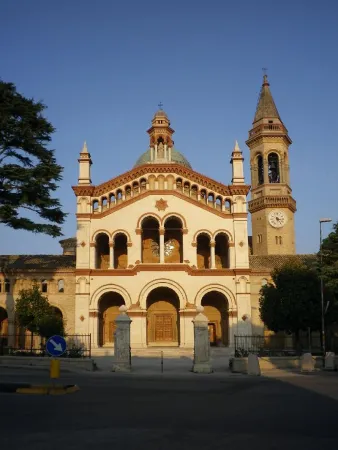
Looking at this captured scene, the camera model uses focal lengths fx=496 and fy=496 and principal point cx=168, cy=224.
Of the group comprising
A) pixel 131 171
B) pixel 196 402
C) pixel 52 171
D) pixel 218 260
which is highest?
pixel 131 171

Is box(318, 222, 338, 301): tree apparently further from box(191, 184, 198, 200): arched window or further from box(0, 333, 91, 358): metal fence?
box(0, 333, 91, 358): metal fence

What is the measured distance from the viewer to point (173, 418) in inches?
443

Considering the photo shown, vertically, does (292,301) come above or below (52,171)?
below

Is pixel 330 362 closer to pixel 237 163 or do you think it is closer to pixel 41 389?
pixel 41 389

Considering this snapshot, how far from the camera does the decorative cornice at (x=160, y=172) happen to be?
43312 millimetres

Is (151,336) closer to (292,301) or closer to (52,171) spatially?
(292,301)

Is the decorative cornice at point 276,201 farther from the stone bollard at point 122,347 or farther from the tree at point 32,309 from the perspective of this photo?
the stone bollard at point 122,347

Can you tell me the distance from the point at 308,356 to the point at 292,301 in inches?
403

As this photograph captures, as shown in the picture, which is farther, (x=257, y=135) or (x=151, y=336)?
(x=257, y=135)

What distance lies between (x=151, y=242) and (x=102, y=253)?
4.63 metres

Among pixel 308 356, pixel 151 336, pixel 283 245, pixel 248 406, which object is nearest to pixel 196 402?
pixel 248 406

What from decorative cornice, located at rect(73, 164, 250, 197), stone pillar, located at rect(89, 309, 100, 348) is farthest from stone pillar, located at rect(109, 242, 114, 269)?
decorative cornice, located at rect(73, 164, 250, 197)

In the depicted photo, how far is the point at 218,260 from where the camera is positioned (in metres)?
46.2

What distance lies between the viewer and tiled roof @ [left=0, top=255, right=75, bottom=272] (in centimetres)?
4384
